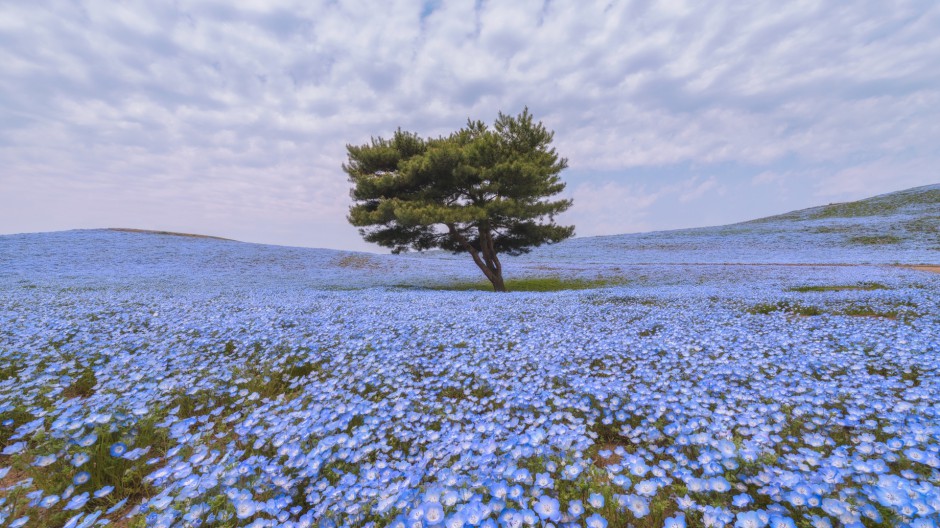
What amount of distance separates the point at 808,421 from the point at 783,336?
3.92m

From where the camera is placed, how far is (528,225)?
845 inches

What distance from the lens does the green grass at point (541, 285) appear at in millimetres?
23016

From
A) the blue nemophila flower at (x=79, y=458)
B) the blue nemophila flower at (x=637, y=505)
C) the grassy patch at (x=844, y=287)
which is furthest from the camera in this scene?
the grassy patch at (x=844, y=287)

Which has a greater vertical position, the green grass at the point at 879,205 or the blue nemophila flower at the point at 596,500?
the green grass at the point at 879,205

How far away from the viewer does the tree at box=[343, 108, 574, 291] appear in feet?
60.8

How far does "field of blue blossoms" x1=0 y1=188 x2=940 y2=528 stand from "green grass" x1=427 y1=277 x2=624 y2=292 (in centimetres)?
1336

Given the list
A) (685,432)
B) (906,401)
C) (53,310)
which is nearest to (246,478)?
(685,432)

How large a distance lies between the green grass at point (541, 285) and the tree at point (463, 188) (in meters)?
2.25

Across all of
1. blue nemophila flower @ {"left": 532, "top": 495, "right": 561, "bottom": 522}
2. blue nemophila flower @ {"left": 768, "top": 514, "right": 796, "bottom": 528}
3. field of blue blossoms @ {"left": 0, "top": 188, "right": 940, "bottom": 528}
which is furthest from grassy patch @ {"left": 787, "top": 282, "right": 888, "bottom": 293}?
blue nemophila flower @ {"left": 532, "top": 495, "right": 561, "bottom": 522}

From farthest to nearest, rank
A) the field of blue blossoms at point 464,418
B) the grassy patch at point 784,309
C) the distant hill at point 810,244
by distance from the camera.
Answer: the distant hill at point 810,244
the grassy patch at point 784,309
the field of blue blossoms at point 464,418

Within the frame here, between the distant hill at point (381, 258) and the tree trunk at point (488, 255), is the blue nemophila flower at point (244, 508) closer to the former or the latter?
the distant hill at point (381, 258)

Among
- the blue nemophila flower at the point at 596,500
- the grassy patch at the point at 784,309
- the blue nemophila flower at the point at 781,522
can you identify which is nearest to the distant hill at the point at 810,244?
the grassy patch at the point at 784,309

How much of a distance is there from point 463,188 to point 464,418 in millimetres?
17143

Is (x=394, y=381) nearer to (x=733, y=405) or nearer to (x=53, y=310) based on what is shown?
(x=733, y=405)
